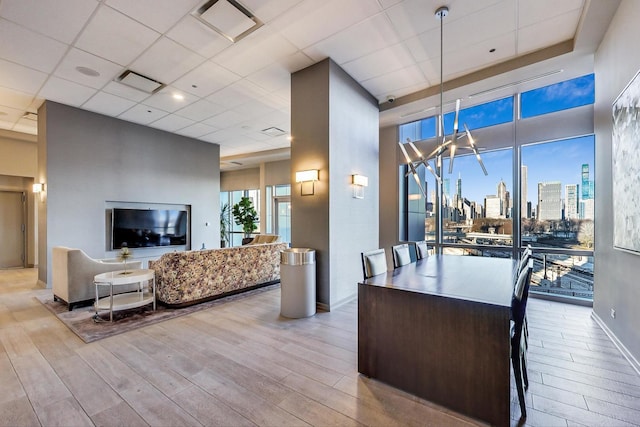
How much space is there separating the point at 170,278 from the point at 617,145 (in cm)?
545

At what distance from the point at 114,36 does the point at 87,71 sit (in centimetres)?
128

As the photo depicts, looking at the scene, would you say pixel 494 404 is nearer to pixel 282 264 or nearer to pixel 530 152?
pixel 282 264

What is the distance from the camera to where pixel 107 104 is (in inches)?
211

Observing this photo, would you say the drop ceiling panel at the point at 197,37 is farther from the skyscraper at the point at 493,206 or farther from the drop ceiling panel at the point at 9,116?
the skyscraper at the point at 493,206

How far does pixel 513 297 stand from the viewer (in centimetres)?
193

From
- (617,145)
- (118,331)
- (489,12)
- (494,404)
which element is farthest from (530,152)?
(118,331)

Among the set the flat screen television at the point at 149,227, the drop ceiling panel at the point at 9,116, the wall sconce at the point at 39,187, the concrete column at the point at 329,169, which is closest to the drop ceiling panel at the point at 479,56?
the concrete column at the point at 329,169

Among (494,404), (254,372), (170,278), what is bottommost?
(254,372)

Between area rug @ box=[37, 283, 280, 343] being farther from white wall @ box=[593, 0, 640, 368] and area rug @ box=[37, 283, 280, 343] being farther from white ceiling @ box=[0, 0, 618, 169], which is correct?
white wall @ box=[593, 0, 640, 368]

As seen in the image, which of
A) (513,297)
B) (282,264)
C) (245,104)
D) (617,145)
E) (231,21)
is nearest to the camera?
(513,297)

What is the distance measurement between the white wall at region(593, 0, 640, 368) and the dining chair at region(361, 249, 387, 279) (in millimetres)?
2187

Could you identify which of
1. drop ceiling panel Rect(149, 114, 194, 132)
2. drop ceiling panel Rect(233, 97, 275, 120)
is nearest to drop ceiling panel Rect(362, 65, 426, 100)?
drop ceiling panel Rect(233, 97, 275, 120)

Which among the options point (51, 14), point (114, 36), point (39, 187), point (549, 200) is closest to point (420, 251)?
Result: point (549, 200)

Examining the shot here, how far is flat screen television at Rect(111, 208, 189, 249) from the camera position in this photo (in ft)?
20.2
